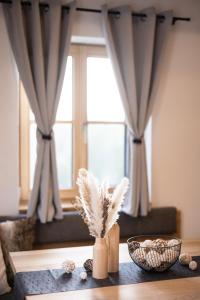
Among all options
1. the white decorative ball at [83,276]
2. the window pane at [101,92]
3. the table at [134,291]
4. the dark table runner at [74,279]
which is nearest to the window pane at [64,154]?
the window pane at [101,92]

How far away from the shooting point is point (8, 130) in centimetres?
309

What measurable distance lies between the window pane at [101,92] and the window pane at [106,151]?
10 cm

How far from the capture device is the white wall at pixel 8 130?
10.0 feet

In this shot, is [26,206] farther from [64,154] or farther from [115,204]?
[115,204]

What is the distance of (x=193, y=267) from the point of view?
1.94 m

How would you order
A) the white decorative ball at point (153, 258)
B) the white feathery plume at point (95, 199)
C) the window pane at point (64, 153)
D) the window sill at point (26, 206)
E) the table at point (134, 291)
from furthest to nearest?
the window pane at point (64, 153), the window sill at point (26, 206), the white decorative ball at point (153, 258), the white feathery plume at point (95, 199), the table at point (134, 291)

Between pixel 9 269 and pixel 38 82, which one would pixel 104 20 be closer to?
pixel 38 82

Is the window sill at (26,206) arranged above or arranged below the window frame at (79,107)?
below

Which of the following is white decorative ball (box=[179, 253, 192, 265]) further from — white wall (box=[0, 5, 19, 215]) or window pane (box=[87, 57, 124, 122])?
window pane (box=[87, 57, 124, 122])

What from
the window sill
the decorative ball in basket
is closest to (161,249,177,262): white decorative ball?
the decorative ball in basket

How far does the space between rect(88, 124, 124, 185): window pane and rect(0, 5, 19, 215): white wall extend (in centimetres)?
73

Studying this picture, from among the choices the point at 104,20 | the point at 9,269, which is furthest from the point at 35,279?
the point at 104,20

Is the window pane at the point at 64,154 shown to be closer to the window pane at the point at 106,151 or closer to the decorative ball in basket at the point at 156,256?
the window pane at the point at 106,151

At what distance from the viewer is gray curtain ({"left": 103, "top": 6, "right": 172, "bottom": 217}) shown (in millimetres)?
3271
